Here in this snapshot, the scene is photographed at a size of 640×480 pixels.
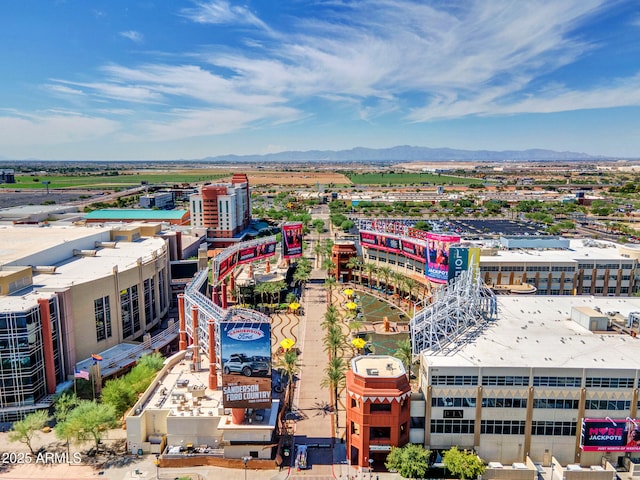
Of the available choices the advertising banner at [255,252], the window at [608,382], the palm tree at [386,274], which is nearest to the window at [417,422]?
the window at [608,382]

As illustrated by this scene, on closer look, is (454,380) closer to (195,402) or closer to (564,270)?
(195,402)

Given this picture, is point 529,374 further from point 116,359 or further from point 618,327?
point 116,359

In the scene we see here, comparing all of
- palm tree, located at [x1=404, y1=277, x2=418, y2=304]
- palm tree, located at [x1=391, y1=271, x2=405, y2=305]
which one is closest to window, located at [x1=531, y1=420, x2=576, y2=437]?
palm tree, located at [x1=404, y1=277, x2=418, y2=304]

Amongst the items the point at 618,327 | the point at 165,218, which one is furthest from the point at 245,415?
the point at 165,218

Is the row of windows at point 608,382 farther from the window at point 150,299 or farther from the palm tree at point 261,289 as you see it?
the window at point 150,299

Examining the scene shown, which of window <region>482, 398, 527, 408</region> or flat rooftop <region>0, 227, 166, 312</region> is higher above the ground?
flat rooftop <region>0, 227, 166, 312</region>

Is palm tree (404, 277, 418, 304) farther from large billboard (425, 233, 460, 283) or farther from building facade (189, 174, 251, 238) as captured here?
building facade (189, 174, 251, 238)
